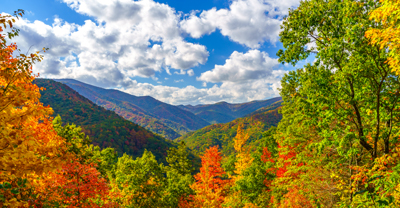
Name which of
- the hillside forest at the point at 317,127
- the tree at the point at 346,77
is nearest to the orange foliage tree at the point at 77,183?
the hillside forest at the point at 317,127

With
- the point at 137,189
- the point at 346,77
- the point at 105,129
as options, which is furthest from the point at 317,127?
the point at 105,129

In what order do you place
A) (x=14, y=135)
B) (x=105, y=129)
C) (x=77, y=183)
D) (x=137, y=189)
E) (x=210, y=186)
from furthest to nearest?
(x=105, y=129) → (x=210, y=186) → (x=137, y=189) → (x=77, y=183) → (x=14, y=135)

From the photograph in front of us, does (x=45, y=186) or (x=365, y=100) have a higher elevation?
(x=365, y=100)

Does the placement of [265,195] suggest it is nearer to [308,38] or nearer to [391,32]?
[308,38]

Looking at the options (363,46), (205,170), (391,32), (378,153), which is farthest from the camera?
(205,170)

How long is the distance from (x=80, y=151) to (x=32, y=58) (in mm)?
8779

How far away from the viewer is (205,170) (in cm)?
2862

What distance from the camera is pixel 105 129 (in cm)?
14212

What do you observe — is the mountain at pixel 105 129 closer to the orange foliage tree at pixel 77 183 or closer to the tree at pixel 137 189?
the tree at pixel 137 189

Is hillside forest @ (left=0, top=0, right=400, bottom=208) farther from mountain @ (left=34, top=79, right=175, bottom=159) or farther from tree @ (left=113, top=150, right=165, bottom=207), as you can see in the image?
mountain @ (left=34, top=79, right=175, bottom=159)

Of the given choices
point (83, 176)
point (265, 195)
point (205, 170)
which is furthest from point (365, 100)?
point (205, 170)

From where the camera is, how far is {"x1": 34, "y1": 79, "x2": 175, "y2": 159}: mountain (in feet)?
429

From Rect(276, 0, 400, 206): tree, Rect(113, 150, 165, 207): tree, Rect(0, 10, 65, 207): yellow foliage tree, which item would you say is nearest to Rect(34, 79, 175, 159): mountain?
Rect(113, 150, 165, 207): tree

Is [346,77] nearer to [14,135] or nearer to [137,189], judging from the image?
[14,135]
